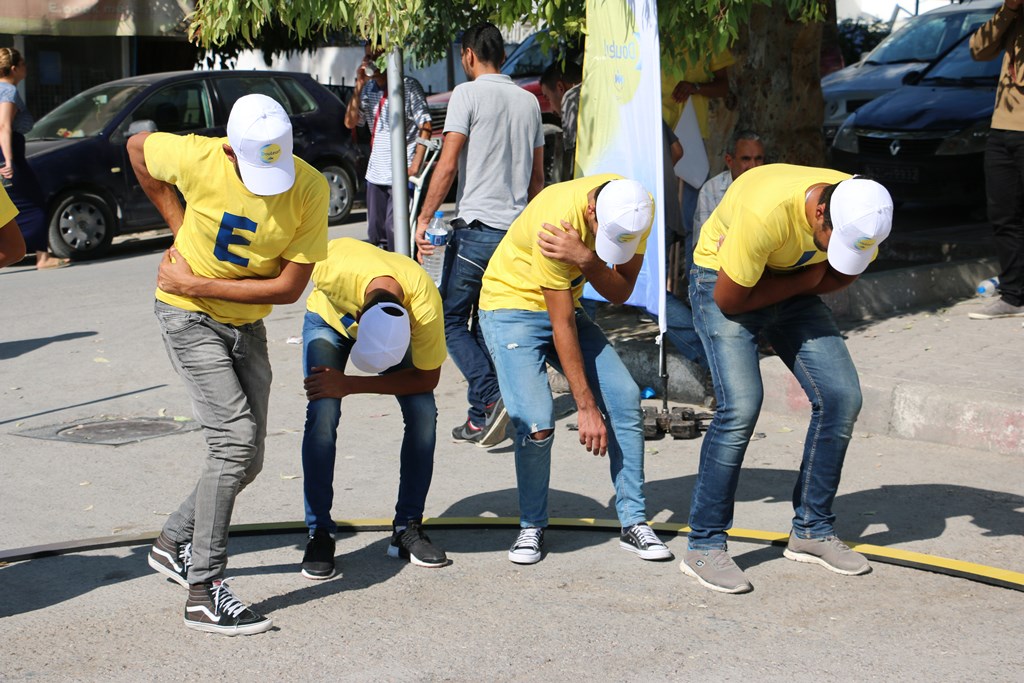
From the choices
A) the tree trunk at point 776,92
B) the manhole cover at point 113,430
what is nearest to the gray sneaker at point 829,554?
the manhole cover at point 113,430

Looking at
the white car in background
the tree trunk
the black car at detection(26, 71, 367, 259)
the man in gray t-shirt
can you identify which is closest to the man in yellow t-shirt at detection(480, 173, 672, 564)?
the man in gray t-shirt

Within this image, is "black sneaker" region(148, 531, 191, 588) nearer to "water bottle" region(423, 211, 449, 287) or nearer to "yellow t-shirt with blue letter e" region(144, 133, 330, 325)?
"yellow t-shirt with blue letter e" region(144, 133, 330, 325)

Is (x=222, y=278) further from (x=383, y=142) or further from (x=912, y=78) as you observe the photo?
(x=912, y=78)

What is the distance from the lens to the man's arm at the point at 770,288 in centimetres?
502

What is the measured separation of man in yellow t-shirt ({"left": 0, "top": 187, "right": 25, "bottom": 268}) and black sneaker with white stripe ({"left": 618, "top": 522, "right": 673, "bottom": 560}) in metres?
2.56

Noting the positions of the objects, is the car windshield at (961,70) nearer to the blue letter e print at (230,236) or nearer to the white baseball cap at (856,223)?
the white baseball cap at (856,223)

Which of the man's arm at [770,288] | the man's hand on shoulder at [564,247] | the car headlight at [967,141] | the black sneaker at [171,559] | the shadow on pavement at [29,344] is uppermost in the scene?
the car headlight at [967,141]

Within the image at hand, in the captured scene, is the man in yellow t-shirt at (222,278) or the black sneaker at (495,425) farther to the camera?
the black sneaker at (495,425)

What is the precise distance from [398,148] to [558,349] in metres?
4.18

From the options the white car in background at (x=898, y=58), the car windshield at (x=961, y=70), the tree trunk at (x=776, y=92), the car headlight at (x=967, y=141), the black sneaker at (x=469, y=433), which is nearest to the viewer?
the black sneaker at (x=469, y=433)

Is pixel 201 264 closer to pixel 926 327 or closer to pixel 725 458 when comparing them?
pixel 725 458

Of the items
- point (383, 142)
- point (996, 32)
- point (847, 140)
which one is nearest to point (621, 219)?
point (996, 32)

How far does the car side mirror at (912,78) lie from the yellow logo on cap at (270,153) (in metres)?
10.8

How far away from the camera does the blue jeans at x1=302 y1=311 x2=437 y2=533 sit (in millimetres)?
5312
